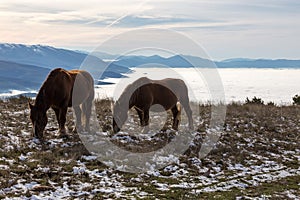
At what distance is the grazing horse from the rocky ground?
0.85 metres

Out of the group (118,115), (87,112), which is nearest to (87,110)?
(87,112)

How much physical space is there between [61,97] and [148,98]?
11.1ft

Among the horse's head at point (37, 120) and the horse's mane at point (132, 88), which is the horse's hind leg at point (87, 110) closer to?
the horse's mane at point (132, 88)

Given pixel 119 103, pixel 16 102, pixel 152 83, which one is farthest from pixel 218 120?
pixel 16 102

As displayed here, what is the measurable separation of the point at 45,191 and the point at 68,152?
2875mm

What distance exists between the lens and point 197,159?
38.0 feet

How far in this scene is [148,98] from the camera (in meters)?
14.0

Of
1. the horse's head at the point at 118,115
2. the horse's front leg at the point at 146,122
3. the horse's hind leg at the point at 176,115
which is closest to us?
the horse's head at the point at 118,115

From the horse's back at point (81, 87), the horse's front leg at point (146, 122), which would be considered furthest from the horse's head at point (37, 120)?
the horse's front leg at point (146, 122)

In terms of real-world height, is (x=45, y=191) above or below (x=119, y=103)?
below

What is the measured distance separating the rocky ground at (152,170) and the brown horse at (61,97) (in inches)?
25.7

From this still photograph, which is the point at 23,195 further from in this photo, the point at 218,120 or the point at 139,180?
the point at 218,120

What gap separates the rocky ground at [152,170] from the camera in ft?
27.8

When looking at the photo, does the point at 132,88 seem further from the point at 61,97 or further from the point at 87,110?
the point at 61,97
